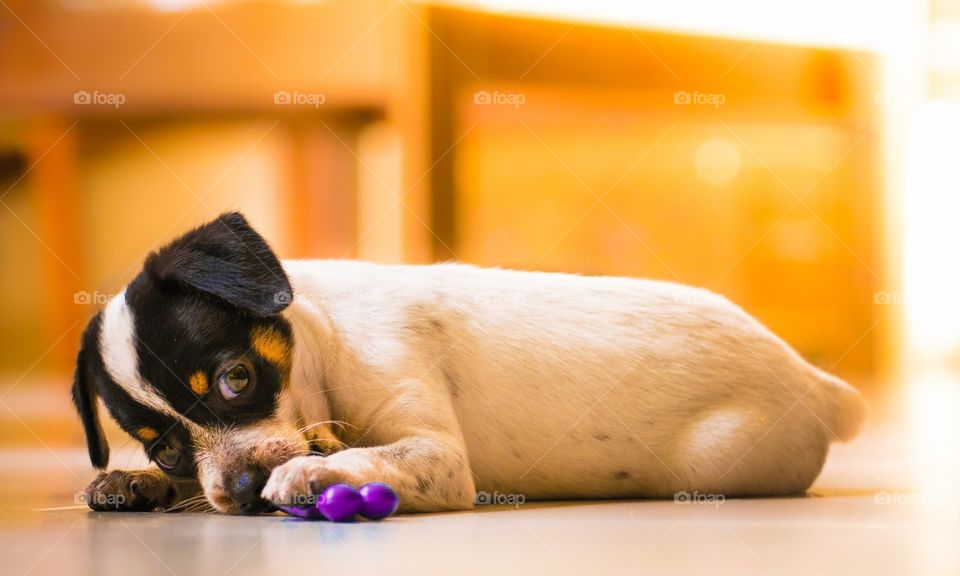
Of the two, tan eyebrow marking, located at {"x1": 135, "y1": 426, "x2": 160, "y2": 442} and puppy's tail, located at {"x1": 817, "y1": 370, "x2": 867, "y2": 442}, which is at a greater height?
tan eyebrow marking, located at {"x1": 135, "y1": 426, "x2": 160, "y2": 442}

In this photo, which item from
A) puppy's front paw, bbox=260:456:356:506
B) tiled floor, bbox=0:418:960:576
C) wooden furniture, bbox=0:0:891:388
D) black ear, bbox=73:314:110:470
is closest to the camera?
tiled floor, bbox=0:418:960:576

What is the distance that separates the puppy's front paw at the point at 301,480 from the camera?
8.11 feet

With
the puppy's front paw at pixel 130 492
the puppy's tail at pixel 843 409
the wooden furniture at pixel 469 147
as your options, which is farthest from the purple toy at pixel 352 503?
the wooden furniture at pixel 469 147

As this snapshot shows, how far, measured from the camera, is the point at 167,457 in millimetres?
2832

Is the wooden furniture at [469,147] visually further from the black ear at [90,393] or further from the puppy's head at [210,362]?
the puppy's head at [210,362]

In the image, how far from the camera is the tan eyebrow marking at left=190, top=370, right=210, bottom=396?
2701 millimetres

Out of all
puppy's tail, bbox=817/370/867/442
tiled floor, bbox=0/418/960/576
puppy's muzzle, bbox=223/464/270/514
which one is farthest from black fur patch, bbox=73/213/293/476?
puppy's tail, bbox=817/370/867/442

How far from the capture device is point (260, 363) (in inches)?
109

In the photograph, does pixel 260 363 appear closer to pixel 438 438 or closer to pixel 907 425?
pixel 438 438

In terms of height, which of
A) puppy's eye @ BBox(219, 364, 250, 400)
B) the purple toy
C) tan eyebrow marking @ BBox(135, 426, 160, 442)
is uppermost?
puppy's eye @ BBox(219, 364, 250, 400)

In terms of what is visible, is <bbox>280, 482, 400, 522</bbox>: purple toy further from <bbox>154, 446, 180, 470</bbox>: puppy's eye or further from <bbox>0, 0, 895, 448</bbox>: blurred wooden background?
<bbox>0, 0, 895, 448</bbox>: blurred wooden background

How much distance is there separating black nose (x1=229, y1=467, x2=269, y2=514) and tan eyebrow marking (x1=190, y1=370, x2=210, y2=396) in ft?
0.73

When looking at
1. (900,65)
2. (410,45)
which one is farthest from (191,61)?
(900,65)

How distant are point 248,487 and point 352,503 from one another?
0.31m
